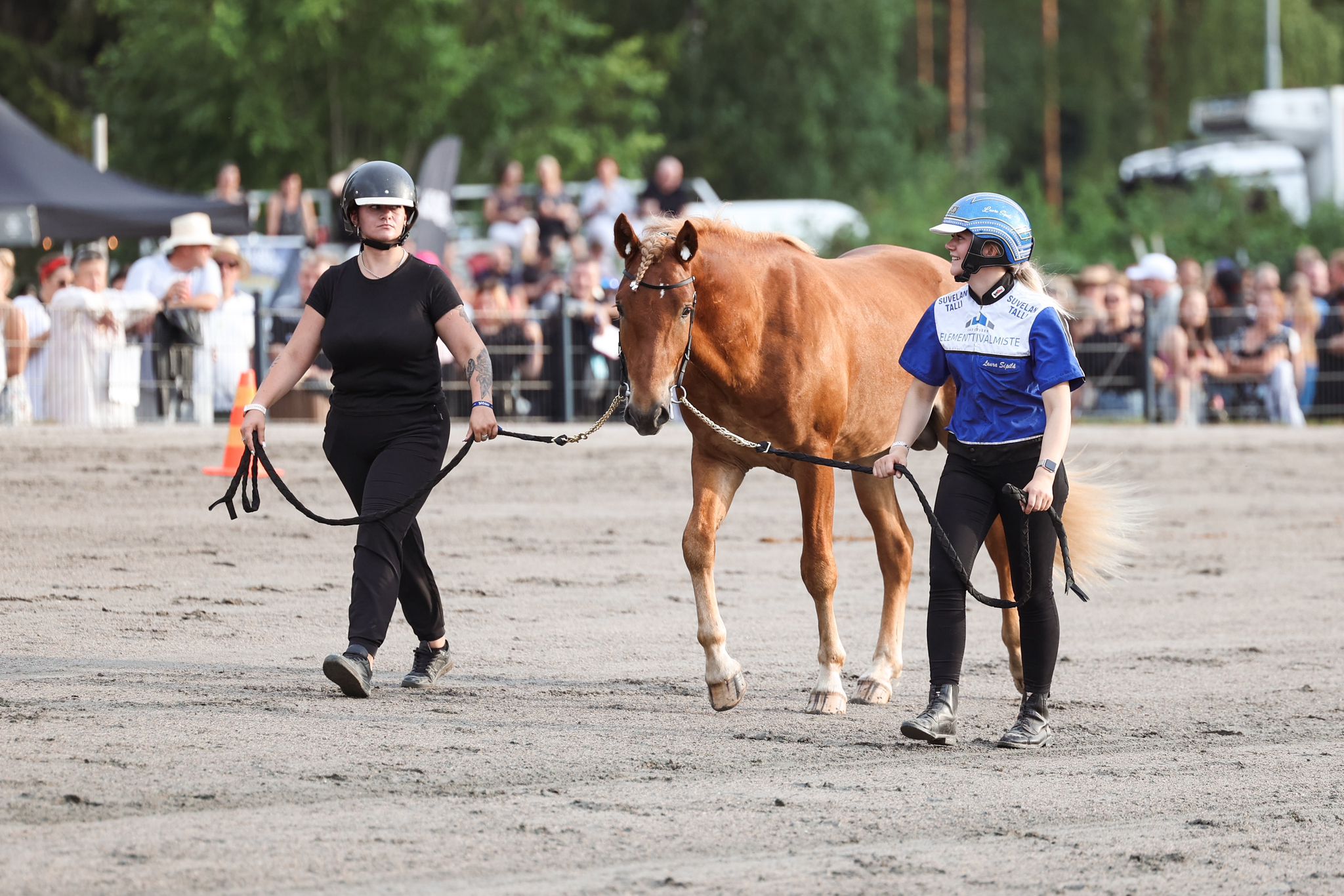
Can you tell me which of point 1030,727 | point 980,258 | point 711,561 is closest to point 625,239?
point 711,561

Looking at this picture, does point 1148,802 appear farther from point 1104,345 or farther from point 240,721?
point 1104,345

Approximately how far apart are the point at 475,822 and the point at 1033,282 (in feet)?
9.24

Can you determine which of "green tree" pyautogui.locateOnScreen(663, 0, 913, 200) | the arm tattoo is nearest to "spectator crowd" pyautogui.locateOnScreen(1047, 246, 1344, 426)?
the arm tattoo

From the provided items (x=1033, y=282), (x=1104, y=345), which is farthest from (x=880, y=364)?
(x=1104, y=345)

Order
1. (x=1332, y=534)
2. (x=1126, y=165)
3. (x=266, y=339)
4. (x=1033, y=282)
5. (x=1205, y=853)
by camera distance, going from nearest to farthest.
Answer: (x=1205, y=853)
(x=1033, y=282)
(x=1332, y=534)
(x=266, y=339)
(x=1126, y=165)

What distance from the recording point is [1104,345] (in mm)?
19953

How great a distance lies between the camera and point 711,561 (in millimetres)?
7711

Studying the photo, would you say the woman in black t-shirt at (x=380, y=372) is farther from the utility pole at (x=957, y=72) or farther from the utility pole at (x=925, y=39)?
the utility pole at (x=925, y=39)

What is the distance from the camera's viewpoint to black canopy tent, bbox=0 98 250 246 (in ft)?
55.3

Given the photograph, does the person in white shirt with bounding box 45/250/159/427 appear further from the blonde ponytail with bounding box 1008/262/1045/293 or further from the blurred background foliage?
the blurred background foliage

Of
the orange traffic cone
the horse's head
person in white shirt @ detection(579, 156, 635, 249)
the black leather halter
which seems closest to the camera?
the horse's head

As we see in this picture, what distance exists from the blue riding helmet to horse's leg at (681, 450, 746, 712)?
1474mm

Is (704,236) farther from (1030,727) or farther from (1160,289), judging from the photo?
(1160,289)

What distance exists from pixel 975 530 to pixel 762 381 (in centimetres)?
126
